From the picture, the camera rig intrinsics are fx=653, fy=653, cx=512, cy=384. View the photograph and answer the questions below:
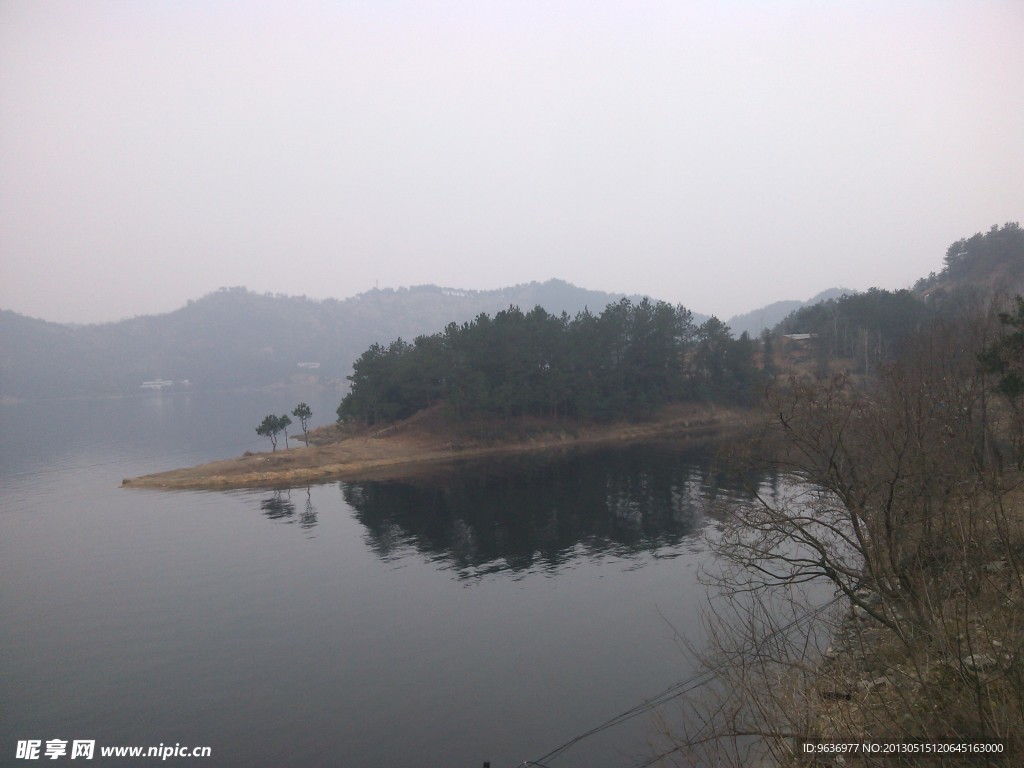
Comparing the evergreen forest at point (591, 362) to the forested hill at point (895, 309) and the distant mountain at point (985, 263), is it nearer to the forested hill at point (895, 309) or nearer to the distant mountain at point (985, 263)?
the forested hill at point (895, 309)

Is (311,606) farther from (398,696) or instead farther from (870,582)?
(870,582)

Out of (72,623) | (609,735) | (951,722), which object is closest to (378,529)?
(72,623)

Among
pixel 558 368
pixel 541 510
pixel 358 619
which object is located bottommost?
pixel 358 619

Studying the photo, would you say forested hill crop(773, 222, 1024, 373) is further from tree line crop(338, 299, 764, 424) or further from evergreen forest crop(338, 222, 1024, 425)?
tree line crop(338, 299, 764, 424)

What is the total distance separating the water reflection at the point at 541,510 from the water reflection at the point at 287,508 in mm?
3330

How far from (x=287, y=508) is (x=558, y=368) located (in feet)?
124

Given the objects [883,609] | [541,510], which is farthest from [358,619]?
[883,609]

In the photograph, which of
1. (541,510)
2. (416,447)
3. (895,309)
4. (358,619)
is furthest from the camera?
(895,309)

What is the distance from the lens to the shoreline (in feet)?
208

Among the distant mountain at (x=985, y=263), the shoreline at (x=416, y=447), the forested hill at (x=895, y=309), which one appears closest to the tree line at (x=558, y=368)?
the shoreline at (x=416, y=447)

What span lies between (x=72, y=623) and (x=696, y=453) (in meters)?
52.8

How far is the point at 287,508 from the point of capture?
51.2m

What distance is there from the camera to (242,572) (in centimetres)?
3516

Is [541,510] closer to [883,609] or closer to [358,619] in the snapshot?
[358,619]
